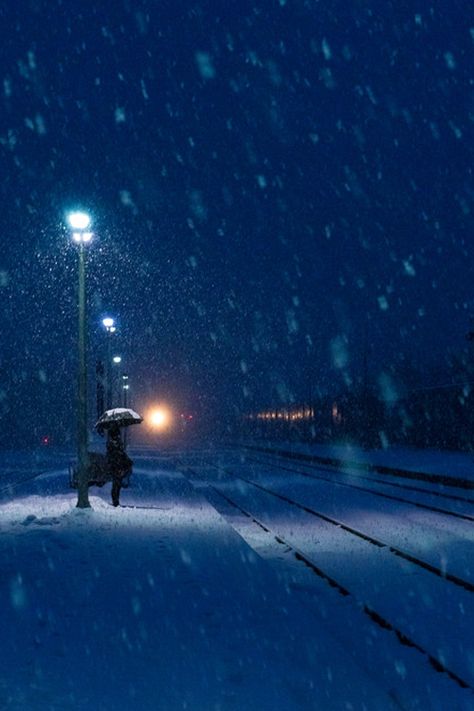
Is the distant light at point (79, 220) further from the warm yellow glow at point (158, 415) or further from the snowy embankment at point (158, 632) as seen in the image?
the warm yellow glow at point (158, 415)

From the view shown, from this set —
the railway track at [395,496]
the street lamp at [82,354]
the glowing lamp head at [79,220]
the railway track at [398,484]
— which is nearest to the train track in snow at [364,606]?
the railway track at [395,496]

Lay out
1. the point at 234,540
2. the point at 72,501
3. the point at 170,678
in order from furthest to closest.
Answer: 1. the point at 72,501
2. the point at 234,540
3. the point at 170,678

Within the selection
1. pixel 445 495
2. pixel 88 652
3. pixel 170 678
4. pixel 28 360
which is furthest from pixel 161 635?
pixel 28 360

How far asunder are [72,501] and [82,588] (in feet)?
38.1

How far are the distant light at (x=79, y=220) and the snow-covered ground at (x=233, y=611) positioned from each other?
6220 millimetres

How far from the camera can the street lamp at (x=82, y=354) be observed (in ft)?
60.4

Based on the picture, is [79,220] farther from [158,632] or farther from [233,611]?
[158,632]

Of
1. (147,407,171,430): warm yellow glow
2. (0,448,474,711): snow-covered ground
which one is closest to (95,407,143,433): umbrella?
(0,448,474,711): snow-covered ground

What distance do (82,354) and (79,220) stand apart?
3.04 metres

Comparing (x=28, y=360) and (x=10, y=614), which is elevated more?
(x=28, y=360)

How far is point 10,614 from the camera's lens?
8.01 metres

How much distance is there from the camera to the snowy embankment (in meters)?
5.65

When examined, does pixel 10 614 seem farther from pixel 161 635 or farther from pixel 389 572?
pixel 389 572

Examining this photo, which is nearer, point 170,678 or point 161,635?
point 170,678
